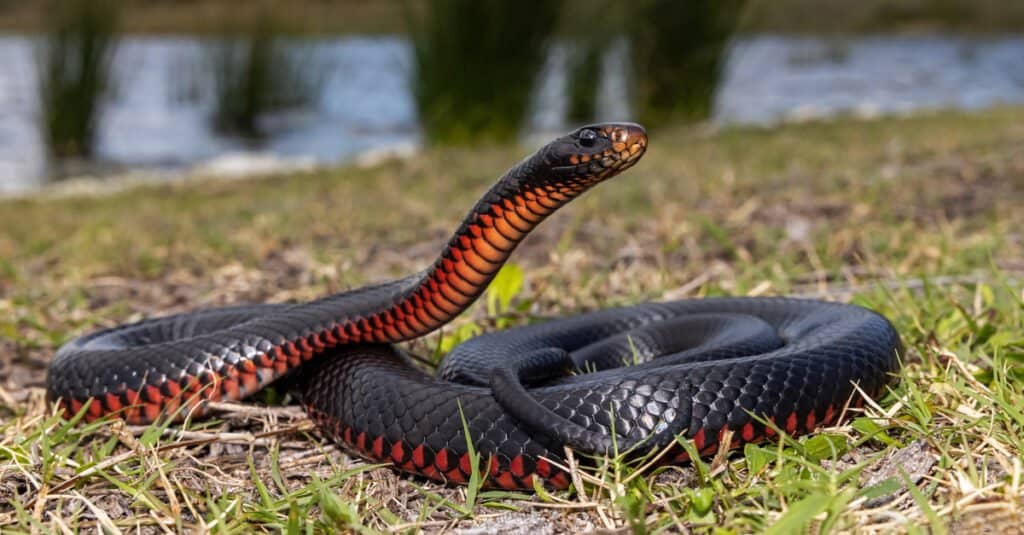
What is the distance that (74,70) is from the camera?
15562 mm

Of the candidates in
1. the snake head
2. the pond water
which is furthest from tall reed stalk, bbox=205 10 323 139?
the snake head

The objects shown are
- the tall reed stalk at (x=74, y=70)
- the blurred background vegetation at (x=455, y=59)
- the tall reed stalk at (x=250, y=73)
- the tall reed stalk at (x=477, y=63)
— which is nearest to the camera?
the tall reed stalk at (x=477, y=63)

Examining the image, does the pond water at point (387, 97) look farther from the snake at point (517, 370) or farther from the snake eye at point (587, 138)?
the snake eye at point (587, 138)

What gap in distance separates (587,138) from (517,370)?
71 cm

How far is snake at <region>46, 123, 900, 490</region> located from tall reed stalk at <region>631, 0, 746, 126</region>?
10240mm

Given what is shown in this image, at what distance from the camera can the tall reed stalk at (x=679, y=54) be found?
13.2 metres

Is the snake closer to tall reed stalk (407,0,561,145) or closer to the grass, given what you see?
the grass

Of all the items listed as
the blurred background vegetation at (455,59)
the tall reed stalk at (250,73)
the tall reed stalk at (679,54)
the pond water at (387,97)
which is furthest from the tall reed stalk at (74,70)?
the tall reed stalk at (679,54)

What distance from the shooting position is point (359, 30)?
44031 millimetres

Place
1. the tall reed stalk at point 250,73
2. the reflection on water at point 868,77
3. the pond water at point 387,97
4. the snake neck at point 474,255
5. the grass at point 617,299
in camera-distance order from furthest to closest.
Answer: the reflection on water at point 868,77 → the tall reed stalk at point 250,73 → the pond water at point 387,97 → the snake neck at point 474,255 → the grass at point 617,299

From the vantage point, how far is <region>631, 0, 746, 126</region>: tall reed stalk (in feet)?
43.4

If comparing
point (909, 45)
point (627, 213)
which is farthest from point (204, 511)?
point (909, 45)

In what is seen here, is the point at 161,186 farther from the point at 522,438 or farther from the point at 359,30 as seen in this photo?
the point at 359,30

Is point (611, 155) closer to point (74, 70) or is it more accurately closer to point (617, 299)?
point (617, 299)
